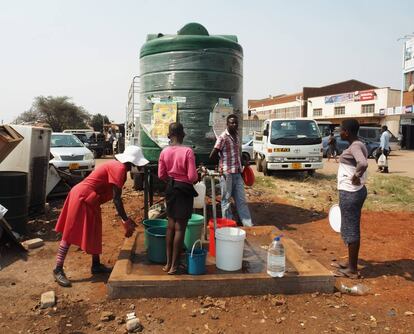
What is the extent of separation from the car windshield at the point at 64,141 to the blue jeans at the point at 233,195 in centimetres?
859

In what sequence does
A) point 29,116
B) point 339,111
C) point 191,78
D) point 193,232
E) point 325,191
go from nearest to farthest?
1. point 193,232
2. point 191,78
3. point 325,191
4. point 339,111
5. point 29,116

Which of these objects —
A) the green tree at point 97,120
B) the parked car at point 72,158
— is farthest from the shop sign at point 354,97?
the parked car at point 72,158

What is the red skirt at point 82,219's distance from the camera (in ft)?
15.3

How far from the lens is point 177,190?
14.3 feet

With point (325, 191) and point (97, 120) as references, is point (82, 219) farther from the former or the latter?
point (97, 120)

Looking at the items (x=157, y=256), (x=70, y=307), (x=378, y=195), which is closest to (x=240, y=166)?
(x=157, y=256)

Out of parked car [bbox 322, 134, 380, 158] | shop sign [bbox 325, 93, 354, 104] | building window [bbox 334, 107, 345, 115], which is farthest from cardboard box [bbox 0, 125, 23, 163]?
building window [bbox 334, 107, 345, 115]

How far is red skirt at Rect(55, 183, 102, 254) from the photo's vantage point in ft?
15.3

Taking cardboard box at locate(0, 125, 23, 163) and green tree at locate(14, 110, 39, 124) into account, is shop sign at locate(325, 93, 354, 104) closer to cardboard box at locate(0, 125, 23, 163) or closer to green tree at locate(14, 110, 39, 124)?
green tree at locate(14, 110, 39, 124)

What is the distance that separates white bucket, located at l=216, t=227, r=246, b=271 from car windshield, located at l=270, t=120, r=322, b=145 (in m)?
9.40

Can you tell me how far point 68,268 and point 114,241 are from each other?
127cm

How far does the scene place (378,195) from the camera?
10859mm

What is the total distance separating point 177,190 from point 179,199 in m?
0.10

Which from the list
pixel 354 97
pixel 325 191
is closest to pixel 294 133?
pixel 325 191
